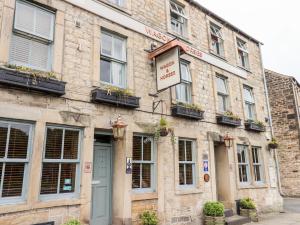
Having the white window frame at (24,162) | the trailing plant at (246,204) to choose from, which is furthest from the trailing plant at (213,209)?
the white window frame at (24,162)

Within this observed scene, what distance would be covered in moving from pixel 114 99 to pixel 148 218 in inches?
120

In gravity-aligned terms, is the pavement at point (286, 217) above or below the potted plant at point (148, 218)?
below

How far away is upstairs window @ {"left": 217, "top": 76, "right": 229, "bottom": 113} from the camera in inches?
400

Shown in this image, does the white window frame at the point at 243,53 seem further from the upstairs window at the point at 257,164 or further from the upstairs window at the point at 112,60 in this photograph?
the upstairs window at the point at 112,60

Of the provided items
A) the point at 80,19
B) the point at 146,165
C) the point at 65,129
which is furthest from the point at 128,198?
the point at 80,19

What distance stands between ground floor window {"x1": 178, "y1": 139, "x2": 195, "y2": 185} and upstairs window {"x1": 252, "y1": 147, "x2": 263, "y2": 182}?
3.92 m

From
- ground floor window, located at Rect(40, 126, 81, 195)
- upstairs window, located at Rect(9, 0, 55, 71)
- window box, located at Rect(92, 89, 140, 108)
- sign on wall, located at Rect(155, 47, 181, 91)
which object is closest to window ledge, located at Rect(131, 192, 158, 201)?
ground floor window, located at Rect(40, 126, 81, 195)

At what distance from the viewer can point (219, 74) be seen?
34.0ft

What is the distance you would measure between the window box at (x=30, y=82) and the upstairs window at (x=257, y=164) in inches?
341

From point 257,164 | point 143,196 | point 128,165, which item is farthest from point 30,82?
point 257,164

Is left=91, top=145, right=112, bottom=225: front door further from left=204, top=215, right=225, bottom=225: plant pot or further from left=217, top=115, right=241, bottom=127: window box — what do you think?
left=217, top=115, right=241, bottom=127: window box

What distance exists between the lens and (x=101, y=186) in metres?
6.43

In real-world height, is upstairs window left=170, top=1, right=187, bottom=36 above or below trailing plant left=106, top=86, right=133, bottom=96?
above

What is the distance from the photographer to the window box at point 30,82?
4.89m
